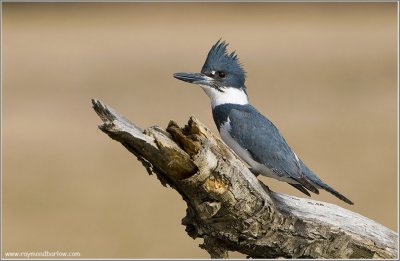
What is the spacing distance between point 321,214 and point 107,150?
10.6 meters

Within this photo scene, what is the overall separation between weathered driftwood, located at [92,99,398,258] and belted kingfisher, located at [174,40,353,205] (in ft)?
1.16

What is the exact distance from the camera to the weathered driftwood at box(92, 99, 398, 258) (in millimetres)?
3814

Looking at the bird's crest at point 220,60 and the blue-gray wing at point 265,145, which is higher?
the bird's crest at point 220,60

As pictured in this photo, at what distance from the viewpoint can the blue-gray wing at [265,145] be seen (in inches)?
189

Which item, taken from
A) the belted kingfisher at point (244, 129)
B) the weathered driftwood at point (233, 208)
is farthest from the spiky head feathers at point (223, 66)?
the weathered driftwood at point (233, 208)

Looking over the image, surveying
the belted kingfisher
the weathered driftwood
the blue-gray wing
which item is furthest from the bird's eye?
the weathered driftwood

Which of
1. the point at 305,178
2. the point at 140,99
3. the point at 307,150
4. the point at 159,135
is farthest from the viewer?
the point at 140,99

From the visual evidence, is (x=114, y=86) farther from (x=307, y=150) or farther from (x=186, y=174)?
(x=186, y=174)

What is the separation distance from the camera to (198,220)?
416cm

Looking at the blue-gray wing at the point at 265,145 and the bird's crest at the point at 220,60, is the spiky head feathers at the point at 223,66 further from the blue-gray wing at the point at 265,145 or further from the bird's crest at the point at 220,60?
the blue-gray wing at the point at 265,145

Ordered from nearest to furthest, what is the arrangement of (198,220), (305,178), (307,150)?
(198,220) → (305,178) → (307,150)

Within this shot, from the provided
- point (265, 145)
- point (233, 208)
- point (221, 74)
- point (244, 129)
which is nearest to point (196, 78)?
point (221, 74)

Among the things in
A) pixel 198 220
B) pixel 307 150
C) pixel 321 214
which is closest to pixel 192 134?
pixel 198 220

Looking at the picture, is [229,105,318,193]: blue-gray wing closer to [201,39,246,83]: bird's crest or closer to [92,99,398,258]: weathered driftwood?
[92,99,398,258]: weathered driftwood
